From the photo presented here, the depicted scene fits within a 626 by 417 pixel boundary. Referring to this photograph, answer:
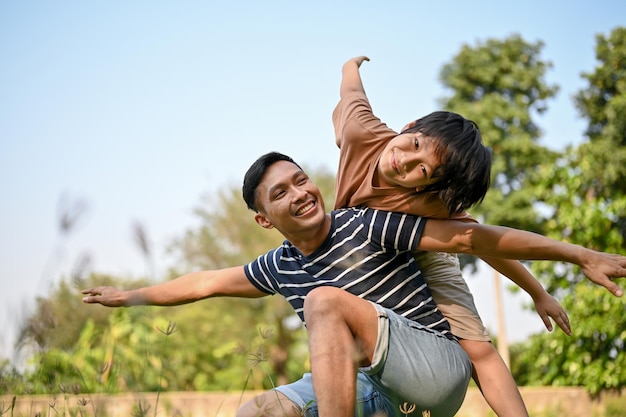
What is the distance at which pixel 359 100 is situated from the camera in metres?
2.90

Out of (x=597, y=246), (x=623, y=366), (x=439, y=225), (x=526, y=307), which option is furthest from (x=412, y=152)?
(x=526, y=307)

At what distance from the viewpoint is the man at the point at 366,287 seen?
7.04ft

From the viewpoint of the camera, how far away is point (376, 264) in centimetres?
251

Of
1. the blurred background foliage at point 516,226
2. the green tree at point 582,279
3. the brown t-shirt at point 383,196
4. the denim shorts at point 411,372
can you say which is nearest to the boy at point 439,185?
the brown t-shirt at point 383,196

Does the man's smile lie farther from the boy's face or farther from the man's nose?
the boy's face

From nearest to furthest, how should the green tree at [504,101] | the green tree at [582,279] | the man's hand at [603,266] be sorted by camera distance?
the man's hand at [603,266] → the green tree at [582,279] → the green tree at [504,101]

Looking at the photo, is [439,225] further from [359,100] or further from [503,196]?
[503,196]

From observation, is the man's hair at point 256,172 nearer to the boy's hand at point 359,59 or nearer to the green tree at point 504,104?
the boy's hand at point 359,59

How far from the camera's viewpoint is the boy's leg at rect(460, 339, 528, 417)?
257cm

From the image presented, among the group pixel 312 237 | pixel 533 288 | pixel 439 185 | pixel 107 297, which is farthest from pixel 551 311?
pixel 107 297

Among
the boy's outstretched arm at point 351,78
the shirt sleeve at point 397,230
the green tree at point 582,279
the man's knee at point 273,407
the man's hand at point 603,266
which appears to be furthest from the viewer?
the green tree at point 582,279

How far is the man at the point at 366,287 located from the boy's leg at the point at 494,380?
13cm

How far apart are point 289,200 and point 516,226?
1122 cm

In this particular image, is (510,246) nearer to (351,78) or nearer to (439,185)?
(439,185)
